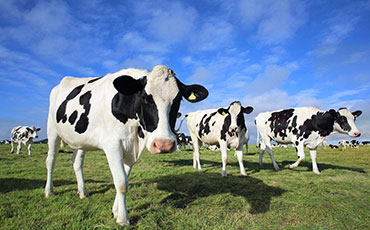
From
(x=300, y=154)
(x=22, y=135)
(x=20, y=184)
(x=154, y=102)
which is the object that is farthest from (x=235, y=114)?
(x=22, y=135)

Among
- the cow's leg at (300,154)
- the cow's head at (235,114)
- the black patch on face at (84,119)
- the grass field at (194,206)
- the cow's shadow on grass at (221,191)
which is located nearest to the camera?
the grass field at (194,206)

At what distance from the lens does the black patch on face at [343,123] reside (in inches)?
373

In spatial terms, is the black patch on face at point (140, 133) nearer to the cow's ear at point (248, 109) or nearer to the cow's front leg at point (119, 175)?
the cow's front leg at point (119, 175)

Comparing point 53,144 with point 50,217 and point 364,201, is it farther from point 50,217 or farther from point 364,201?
point 364,201

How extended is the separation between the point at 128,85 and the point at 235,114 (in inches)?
224

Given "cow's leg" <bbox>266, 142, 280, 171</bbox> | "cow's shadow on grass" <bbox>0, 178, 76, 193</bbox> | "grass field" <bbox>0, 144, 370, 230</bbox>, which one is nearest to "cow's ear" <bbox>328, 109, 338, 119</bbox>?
"cow's leg" <bbox>266, 142, 280, 171</bbox>

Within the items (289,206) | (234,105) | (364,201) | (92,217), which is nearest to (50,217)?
(92,217)

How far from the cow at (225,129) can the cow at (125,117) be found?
4.47 m

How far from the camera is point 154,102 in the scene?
3016 millimetres

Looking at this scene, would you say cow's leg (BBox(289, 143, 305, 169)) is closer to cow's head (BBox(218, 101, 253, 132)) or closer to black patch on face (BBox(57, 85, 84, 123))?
cow's head (BBox(218, 101, 253, 132))

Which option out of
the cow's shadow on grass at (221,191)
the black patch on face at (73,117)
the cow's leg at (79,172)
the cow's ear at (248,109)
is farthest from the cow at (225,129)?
the black patch on face at (73,117)

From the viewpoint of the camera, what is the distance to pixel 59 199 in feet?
14.3

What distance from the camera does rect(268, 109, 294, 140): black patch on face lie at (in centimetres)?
1017

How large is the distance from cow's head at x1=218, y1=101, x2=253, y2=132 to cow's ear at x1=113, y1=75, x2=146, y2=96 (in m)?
5.08
